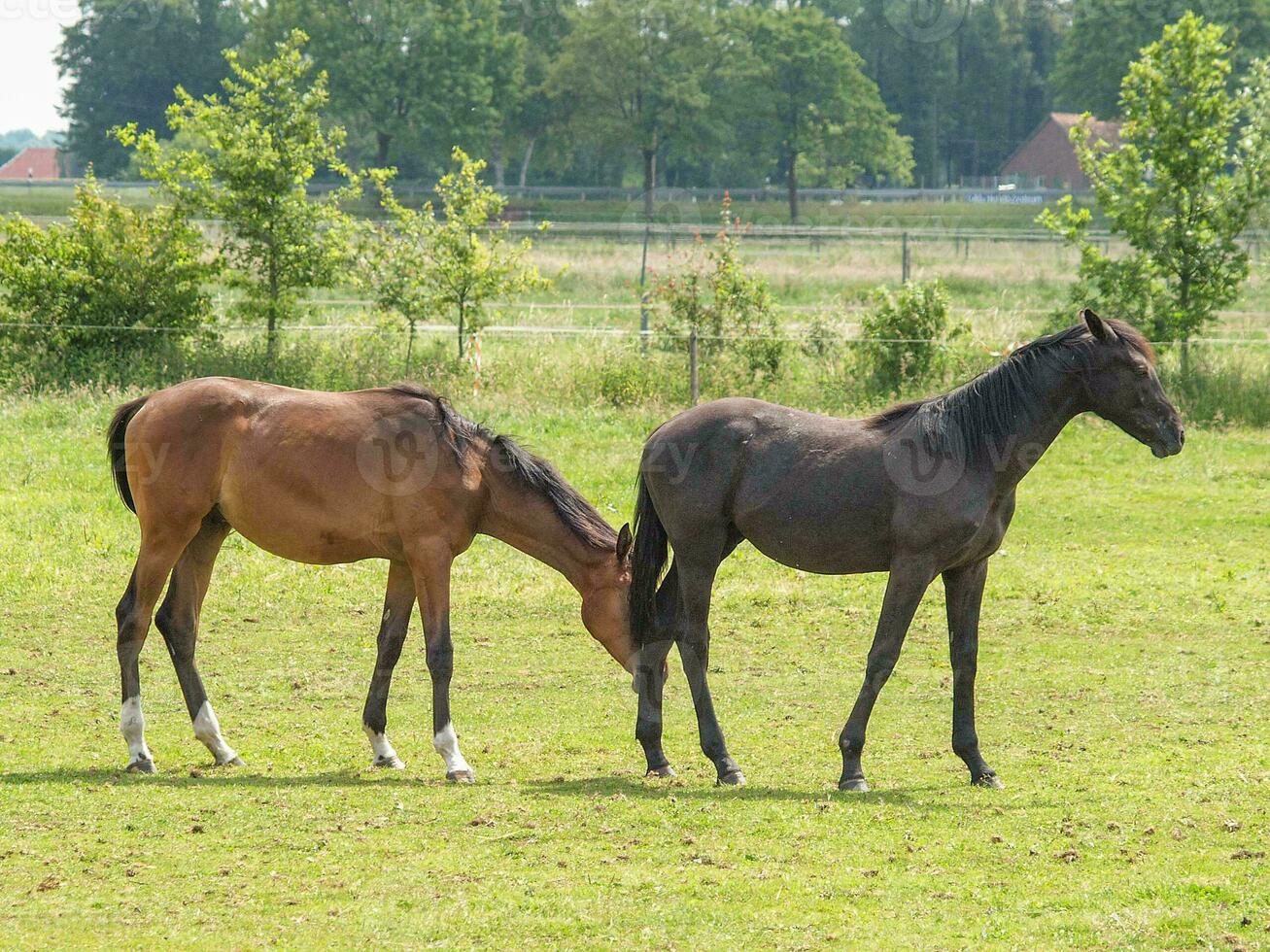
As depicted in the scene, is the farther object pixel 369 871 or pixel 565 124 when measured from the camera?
pixel 565 124

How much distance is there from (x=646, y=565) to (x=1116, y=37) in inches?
2448

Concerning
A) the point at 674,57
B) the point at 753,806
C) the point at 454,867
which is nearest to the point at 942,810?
the point at 753,806

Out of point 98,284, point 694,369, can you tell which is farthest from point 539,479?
point 98,284

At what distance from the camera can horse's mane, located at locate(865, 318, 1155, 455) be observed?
6.73 metres

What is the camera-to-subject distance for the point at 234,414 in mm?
7250

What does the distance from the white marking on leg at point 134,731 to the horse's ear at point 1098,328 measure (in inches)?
196

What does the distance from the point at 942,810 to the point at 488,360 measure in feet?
46.5

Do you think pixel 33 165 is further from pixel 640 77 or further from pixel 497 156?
pixel 640 77

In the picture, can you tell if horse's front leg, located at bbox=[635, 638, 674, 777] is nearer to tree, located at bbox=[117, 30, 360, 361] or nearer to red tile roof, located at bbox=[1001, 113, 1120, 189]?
tree, located at bbox=[117, 30, 360, 361]

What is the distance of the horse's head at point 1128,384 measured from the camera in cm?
669

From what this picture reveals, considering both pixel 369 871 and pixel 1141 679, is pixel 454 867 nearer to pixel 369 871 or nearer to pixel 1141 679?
pixel 369 871

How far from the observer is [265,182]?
19.1m

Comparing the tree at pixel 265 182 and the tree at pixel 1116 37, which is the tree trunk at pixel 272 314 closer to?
the tree at pixel 265 182

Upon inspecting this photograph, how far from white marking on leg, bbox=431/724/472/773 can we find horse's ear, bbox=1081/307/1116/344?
3.63 meters
